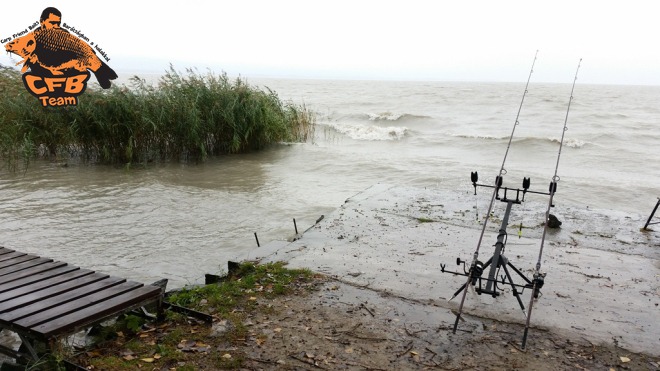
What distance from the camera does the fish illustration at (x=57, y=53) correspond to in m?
11.5

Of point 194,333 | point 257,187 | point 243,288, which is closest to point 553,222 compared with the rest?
point 243,288

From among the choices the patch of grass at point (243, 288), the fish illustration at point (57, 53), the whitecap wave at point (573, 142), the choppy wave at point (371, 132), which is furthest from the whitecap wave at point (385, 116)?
the patch of grass at point (243, 288)

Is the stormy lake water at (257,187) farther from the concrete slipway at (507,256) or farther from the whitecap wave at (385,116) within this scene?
the whitecap wave at (385,116)

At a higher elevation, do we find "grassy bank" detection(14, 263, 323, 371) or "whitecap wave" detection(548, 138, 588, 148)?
"whitecap wave" detection(548, 138, 588, 148)

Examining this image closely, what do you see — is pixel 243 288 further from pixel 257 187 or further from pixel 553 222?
pixel 257 187

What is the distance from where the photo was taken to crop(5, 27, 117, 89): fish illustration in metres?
11.5

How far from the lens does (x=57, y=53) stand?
39.0ft

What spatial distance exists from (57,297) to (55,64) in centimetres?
1005

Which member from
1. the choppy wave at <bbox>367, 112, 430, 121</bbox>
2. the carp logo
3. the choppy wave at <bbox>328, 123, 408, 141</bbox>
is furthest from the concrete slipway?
the choppy wave at <bbox>367, 112, 430, 121</bbox>

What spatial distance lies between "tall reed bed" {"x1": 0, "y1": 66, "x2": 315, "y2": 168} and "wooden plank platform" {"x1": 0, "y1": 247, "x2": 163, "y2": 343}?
25.7ft

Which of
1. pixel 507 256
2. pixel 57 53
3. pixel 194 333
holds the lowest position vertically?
pixel 194 333

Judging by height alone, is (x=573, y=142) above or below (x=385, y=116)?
above

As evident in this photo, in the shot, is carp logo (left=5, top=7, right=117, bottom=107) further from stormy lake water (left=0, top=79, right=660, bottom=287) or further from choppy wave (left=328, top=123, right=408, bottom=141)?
choppy wave (left=328, top=123, right=408, bottom=141)

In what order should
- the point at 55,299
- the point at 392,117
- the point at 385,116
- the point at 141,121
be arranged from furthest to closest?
the point at 385,116, the point at 392,117, the point at 141,121, the point at 55,299
